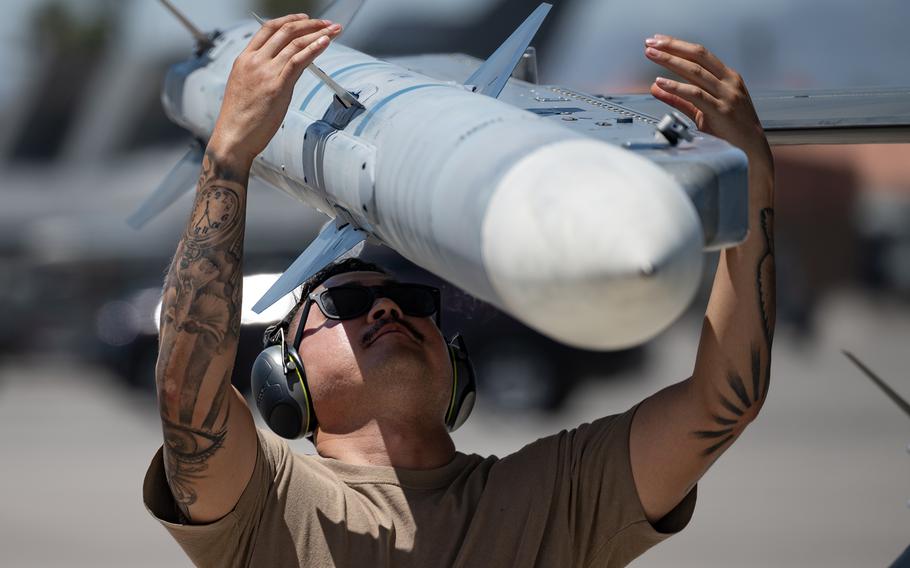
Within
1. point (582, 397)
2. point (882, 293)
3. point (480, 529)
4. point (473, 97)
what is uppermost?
point (473, 97)

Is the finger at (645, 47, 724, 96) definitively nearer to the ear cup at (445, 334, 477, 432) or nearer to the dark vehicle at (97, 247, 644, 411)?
the ear cup at (445, 334, 477, 432)

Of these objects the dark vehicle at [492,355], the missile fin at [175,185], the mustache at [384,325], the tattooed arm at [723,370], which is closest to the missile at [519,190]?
the mustache at [384,325]

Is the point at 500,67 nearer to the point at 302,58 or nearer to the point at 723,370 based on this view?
the point at 302,58

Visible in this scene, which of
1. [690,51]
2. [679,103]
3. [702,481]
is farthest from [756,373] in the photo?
[702,481]

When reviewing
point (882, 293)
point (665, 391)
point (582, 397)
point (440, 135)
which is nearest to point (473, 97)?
point (440, 135)

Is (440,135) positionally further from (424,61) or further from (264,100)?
(424,61)

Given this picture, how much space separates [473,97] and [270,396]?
965 millimetres

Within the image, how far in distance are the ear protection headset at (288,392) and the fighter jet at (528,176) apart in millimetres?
162

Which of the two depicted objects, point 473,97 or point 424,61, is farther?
point 424,61

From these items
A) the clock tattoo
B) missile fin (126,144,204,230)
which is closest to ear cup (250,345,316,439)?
the clock tattoo

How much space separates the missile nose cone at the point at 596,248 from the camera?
6.22ft

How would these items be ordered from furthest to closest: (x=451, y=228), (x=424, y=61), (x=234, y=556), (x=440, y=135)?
(x=424, y=61) → (x=234, y=556) → (x=440, y=135) → (x=451, y=228)

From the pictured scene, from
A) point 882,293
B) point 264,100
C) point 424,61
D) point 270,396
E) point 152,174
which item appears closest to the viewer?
point 264,100

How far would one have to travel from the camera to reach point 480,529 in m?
3.08
